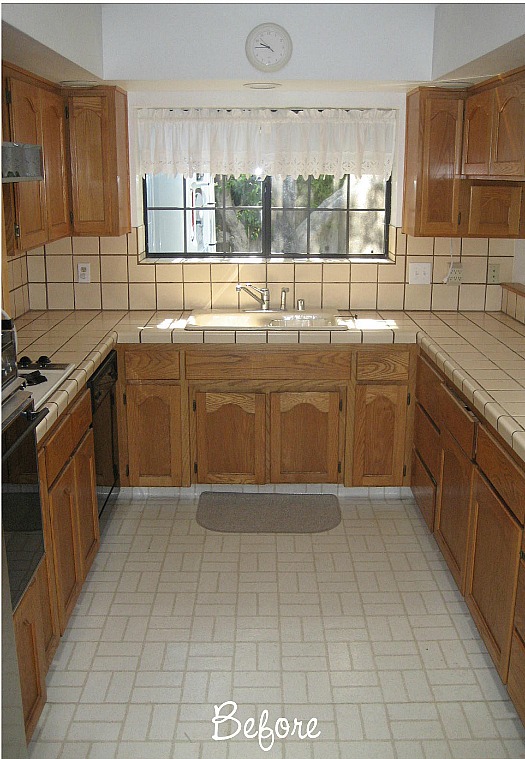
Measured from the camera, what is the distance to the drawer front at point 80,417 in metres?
2.83

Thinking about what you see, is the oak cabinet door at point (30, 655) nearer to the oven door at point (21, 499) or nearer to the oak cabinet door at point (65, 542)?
the oven door at point (21, 499)

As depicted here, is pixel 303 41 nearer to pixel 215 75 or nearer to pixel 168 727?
pixel 215 75

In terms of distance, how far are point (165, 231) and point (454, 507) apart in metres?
2.35

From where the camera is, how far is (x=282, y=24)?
140 inches

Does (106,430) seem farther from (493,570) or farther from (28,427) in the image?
(493,570)

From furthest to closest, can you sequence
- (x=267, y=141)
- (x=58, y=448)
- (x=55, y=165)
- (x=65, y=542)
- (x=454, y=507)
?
(x=267, y=141) < (x=55, y=165) < (x=454, y=507) < (x=65, y=542) < (x=58, y=448)

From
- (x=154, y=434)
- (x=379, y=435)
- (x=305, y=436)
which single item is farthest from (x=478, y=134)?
(x=154, y=434)

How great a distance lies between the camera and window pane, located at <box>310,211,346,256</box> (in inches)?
172

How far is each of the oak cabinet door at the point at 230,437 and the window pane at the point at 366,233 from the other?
1.16 m

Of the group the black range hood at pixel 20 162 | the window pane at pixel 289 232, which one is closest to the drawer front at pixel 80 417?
the black range hood at pixel 20 162

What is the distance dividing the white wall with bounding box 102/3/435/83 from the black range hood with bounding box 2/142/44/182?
1287 millimetres

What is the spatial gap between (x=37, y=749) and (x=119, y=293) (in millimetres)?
2596

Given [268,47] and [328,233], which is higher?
[268,47]

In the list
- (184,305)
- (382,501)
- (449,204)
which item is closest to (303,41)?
(449,204)
